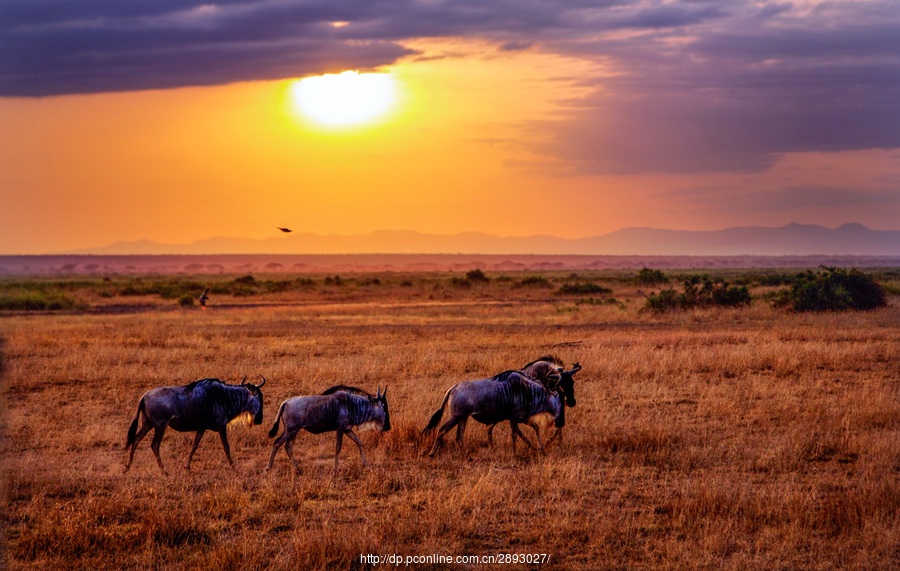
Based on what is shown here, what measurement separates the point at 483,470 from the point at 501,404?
96 centimetres

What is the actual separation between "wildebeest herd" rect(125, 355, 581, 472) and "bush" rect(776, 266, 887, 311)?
27.2 meters

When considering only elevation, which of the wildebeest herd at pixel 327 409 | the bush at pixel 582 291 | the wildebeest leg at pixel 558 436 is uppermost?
the wildebeest herd at pixel 327 409

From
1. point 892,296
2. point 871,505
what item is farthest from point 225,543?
point 892,296

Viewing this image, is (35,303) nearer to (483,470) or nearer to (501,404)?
(501,404)

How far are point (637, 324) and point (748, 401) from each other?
650 inches

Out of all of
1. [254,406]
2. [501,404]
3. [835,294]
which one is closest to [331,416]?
[254,406]

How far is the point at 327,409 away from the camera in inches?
424

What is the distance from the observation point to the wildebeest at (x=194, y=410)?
10625mm

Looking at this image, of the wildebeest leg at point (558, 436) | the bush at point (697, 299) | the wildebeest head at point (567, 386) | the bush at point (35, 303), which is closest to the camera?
the wildebeest leg at point (558, 436)

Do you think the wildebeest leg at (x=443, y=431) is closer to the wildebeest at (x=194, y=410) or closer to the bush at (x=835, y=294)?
the wildebeest at (x=194, y=410)

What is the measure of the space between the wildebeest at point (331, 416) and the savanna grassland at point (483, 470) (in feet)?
1.50

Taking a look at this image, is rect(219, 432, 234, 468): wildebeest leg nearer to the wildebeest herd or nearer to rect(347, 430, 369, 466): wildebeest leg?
the wildebeest herd

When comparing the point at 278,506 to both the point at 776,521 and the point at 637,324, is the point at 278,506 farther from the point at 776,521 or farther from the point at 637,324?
the point at 637,324

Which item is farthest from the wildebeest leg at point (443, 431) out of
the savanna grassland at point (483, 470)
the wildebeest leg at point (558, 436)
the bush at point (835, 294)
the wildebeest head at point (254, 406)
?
the bush at point (835, 294)
